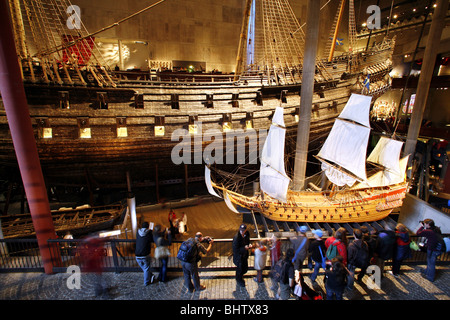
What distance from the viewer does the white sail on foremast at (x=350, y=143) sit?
7430 millimetres

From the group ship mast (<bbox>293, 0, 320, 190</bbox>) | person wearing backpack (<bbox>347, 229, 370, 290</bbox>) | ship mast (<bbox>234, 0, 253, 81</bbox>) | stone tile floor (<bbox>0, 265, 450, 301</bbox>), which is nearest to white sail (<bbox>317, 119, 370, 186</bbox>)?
ship mast (<bbox>293, 0, 320, 190</bbox>)

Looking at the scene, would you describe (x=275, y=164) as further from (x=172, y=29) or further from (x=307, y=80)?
(x=172, y=29)

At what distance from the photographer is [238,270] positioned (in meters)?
4.20

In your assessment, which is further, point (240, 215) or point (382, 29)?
point (382, 29)

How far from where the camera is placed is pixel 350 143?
25.5 feet

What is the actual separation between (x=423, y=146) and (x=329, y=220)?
5525 mm

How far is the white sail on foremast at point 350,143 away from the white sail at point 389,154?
158cm

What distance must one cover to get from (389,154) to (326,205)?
10.4ft

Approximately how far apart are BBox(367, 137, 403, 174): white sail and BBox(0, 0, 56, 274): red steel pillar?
34.0ft

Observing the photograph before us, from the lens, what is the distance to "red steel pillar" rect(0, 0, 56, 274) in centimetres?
372

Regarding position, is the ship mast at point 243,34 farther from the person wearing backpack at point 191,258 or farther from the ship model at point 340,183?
the person wearing backpack at point 191,258

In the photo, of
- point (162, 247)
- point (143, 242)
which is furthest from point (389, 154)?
point (143, 242)
